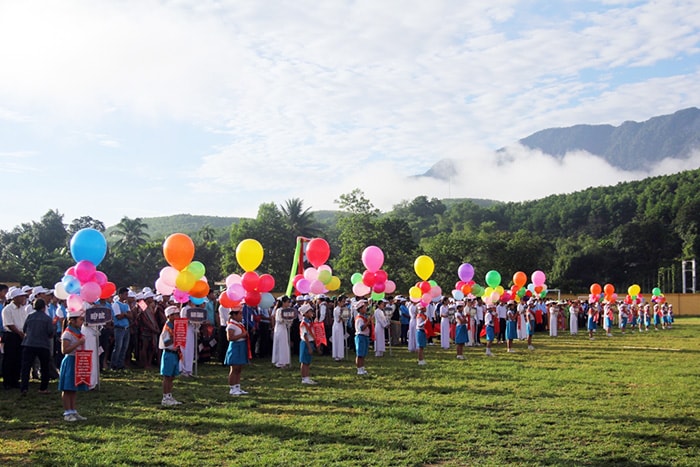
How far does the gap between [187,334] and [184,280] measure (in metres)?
2.06

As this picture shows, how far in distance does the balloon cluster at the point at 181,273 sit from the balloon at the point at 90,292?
1536 mm

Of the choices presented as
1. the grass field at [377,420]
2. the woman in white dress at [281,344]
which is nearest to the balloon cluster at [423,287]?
the grass field at [377,420]

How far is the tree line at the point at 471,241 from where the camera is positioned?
54.1 m

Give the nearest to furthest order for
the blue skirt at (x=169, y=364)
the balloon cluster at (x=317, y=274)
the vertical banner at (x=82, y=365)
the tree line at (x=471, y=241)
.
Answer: the vertical banner at (x=82, y=365)
the blue skirt at (x=169, y=364)
the balloon cluster at (x=317, y=274)
the tree line at (x=471, y=241)

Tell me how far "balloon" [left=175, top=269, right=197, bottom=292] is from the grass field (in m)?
2.04

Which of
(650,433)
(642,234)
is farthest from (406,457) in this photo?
(642,234)

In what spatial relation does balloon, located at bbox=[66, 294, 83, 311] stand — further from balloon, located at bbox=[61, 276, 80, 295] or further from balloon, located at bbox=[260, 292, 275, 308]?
balloon, located at bbox=[260, 292, 275, 308]

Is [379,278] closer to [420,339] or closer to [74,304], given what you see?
[420,339]

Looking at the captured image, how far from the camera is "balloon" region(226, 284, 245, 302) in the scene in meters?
14.1

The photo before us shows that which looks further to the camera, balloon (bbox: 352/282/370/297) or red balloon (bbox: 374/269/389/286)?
balloon (bbox: 352/282/370/297)

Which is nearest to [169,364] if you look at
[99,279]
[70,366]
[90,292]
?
[70,366]

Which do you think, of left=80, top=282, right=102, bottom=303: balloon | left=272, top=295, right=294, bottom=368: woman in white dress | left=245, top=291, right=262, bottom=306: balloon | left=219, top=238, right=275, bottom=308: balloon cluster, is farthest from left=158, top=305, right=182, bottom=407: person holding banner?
left=272, top=295, right=294, bottom=368: woman in white dress

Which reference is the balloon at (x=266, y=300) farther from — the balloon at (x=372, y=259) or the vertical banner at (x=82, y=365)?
the vertical banner at (x=82, y=365)

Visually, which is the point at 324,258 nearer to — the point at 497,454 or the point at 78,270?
the point at 78,270
